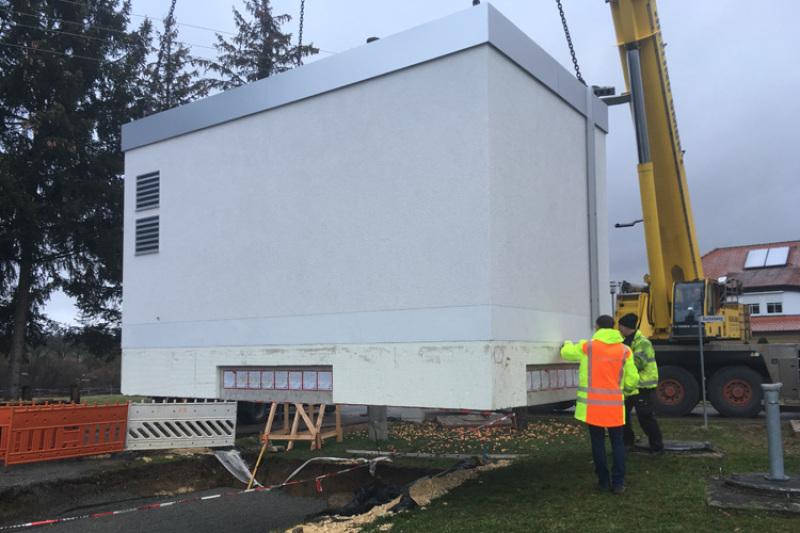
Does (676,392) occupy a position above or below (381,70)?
below

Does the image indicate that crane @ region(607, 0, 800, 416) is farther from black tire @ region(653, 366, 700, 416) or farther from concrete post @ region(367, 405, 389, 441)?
concrete post @ region(367, 405, 389, 441)

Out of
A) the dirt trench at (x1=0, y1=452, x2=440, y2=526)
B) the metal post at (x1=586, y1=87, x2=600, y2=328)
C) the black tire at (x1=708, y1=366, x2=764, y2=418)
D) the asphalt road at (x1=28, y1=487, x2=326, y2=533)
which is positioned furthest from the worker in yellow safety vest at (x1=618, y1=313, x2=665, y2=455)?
the black tire at (x1=708, y1=366, x2=764, y2=418)

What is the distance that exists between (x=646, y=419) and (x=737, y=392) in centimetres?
744

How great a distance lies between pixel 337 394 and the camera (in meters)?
5.78

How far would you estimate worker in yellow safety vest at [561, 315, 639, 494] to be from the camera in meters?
5.80

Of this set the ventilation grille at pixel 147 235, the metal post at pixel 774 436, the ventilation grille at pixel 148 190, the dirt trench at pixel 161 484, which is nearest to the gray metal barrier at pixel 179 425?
the dirt trench at pixel 161 484

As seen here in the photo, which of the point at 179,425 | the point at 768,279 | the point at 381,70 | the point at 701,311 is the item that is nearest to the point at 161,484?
the point at 179,425

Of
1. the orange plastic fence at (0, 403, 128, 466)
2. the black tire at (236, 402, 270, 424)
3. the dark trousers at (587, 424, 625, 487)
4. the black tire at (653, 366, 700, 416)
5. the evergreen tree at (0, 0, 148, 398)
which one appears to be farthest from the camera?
the evergreen tree at (0, 0, 148, 398)

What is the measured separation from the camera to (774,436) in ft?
18.9

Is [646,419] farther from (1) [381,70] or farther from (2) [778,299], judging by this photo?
(2) [778,299]

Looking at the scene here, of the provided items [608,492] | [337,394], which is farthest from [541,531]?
[337,394]

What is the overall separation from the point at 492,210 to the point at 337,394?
2.07 meters

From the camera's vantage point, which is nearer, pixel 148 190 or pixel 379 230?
pixel 379 230

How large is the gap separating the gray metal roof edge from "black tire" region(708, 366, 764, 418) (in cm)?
922
